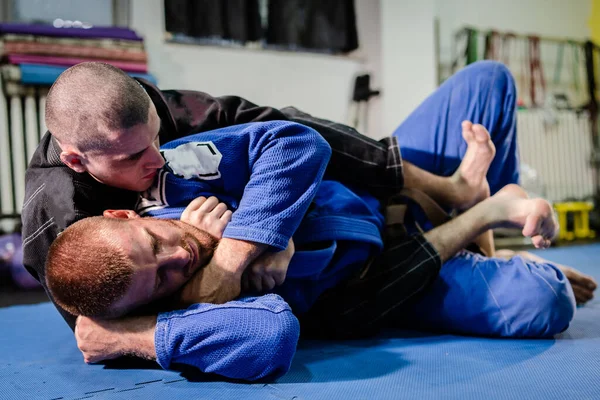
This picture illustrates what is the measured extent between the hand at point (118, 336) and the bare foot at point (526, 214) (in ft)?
2.93

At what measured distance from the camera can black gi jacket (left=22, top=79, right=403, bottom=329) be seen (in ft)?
3.58

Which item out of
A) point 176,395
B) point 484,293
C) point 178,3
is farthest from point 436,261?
point 178,3

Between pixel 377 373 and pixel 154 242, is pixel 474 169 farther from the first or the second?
pixel 154 242

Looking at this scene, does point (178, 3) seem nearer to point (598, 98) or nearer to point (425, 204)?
point (425, 204)

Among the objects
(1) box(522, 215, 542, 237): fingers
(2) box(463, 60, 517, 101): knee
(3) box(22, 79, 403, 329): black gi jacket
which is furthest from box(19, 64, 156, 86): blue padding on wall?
(1) box(522, 215, 542, 237): fingers

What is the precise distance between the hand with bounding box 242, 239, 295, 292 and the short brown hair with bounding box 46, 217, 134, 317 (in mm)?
265

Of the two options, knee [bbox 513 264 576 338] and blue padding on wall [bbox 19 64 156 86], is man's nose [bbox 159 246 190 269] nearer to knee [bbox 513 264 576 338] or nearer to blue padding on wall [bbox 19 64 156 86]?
knee [bbox 513 264 576 338]

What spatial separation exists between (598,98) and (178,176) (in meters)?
5.30

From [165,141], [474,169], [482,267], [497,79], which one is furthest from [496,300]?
[165,141]

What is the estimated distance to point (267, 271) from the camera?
3.49 ft

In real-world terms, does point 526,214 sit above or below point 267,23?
below

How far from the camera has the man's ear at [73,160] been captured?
1.08 meters

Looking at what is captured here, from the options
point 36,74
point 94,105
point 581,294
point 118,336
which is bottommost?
point 581,294

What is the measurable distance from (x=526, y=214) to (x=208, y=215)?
797mm
